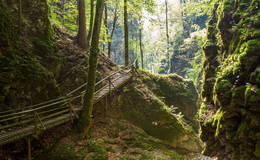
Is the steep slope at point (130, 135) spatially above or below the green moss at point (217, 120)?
below

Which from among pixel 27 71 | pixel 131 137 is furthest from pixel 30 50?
pixel 131 137

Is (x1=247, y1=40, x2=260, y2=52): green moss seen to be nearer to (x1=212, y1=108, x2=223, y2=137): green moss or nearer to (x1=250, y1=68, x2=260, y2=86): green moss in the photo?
(x1=250, y1=68, x2=260, y2=86): green moss

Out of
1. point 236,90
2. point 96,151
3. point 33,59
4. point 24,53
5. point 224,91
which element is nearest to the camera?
point 236,90

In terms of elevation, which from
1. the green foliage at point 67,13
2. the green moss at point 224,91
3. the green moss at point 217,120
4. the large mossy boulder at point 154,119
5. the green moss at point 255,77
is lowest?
the large mossy boulder at point 154,119

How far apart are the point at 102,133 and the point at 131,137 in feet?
4.97

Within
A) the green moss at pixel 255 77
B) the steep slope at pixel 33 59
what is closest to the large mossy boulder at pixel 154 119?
the steep slope at pixel 33 59

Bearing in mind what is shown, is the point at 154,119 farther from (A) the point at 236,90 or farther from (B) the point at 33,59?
(B) the point at 33,59

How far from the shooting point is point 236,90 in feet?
20.6

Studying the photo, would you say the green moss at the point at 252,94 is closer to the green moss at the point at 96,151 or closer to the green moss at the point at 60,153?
the green moss at the point at 96,151

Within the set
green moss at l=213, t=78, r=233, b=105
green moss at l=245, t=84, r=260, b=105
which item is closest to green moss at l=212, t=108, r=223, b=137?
green moss at l=213, t=78, r=233, b=105

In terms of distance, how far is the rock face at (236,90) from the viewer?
565 cm

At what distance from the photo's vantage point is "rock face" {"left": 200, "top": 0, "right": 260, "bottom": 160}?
5.65 meters

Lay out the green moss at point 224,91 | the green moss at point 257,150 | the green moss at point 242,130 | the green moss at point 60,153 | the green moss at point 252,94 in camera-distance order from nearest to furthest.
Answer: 1. the green moss at point 257,150
2. the green moss at point 252,94
3. the green moss at point 242,130
4. the green moss at point 60,153
5. the green moss at point 224,91

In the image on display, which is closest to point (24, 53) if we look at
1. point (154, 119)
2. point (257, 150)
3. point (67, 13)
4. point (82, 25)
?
point (82, 25)
